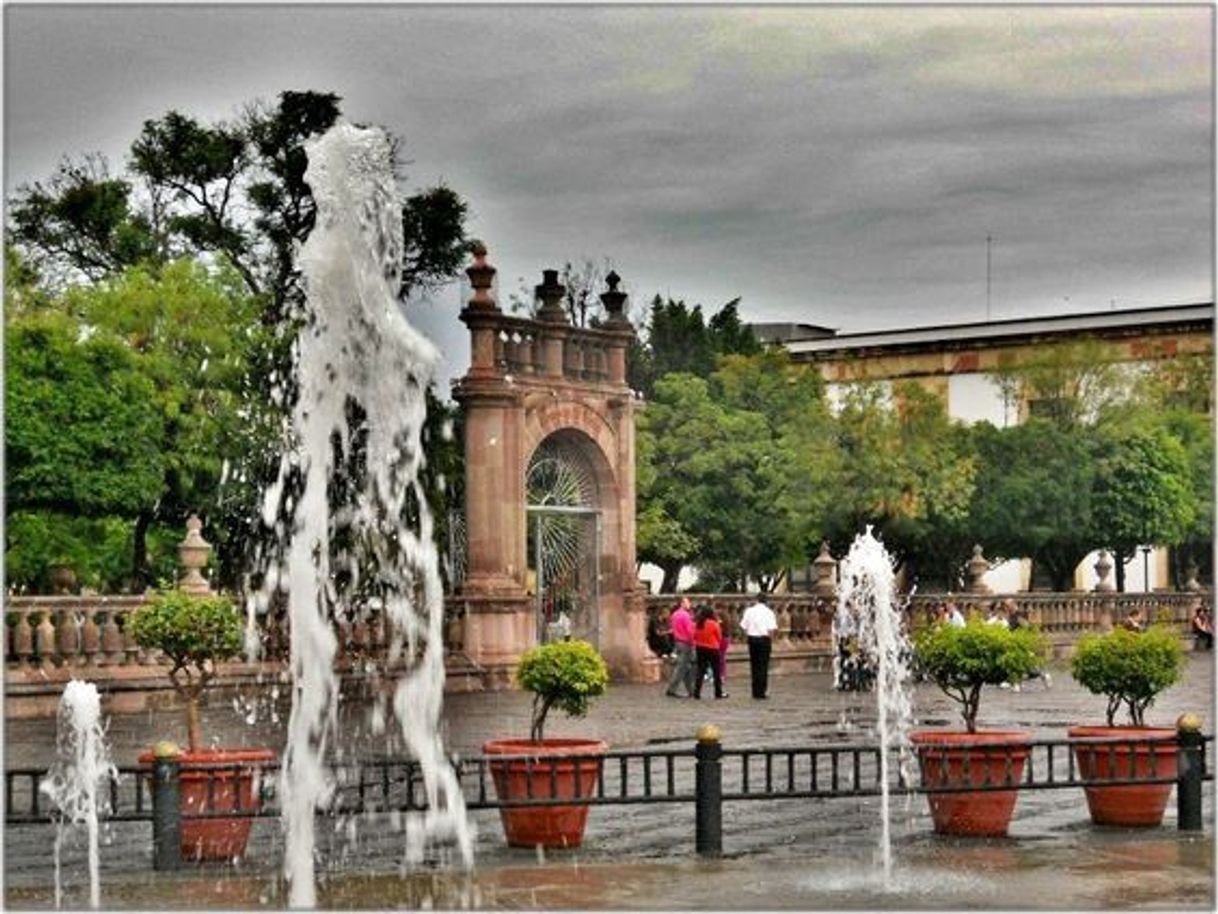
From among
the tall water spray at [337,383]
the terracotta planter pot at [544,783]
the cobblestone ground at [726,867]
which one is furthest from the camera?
the terracotta planter pot at [544,783]

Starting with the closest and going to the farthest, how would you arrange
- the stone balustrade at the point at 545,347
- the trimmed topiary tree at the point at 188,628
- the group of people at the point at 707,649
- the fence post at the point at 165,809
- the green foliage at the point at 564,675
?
the fence post at the point at 165,809, the green foliage at the point at 564,675, the trimmed topiary tree at the point at 188,628, the group of people at the point at 707,649, the stone balustrade at the point at 545,347

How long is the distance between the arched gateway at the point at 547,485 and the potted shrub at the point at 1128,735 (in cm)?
1849

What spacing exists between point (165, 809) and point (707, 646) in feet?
64.7

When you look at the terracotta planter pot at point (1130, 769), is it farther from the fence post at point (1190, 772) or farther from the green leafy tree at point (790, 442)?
the green leafy tree at point (790, 442)

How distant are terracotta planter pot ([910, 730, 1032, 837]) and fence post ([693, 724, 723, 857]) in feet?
4.91

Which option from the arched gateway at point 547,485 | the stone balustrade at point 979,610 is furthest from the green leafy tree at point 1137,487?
the arched gateway at point 547,485

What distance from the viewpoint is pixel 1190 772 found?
1383 cm

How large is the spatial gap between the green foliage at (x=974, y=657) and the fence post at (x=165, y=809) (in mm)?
4836

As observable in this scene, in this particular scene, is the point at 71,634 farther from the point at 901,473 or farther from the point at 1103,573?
the point at 1103,573

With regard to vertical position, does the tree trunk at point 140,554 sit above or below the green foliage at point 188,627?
above

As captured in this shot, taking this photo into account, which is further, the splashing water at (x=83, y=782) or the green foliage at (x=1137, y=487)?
the green foliage at (x=1137, y=487)

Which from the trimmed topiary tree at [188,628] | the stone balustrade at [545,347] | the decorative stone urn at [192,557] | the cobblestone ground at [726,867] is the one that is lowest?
the cobblestone ground at [726,867]

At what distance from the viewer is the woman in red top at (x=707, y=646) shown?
31375 millimetres

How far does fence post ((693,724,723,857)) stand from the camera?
12750mm
